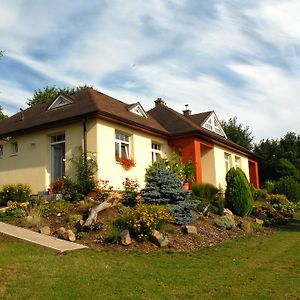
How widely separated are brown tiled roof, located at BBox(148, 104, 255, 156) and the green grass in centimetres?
1205

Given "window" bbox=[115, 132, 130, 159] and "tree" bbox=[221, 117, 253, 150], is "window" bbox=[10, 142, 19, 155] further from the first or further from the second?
"tree" bbox=[221, 117, 253, 150]

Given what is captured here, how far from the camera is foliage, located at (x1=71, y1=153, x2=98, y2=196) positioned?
18.1 m

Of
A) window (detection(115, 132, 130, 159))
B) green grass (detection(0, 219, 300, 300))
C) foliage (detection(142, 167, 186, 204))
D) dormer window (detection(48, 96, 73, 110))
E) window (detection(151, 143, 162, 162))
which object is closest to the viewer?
green grass (detection(0, 219, 300, 300))

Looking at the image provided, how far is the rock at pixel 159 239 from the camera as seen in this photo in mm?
11977

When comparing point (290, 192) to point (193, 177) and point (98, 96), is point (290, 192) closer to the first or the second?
point (193, 177)

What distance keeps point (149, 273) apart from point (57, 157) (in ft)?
42.1

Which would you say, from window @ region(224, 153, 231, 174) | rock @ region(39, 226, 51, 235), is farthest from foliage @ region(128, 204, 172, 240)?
window @ region(224, 153, 231, 174)

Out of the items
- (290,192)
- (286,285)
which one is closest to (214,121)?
(290,192)

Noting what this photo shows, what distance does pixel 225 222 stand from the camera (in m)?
15.4

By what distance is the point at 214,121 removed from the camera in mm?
29469

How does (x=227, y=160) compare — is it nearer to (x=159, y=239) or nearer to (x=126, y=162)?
(x=126, y=162)

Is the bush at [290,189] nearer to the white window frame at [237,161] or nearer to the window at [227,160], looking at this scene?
the window at [227,160]

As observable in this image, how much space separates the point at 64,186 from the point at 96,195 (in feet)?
5.62

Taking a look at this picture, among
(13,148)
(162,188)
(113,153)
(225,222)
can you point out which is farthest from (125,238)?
(13,148)
